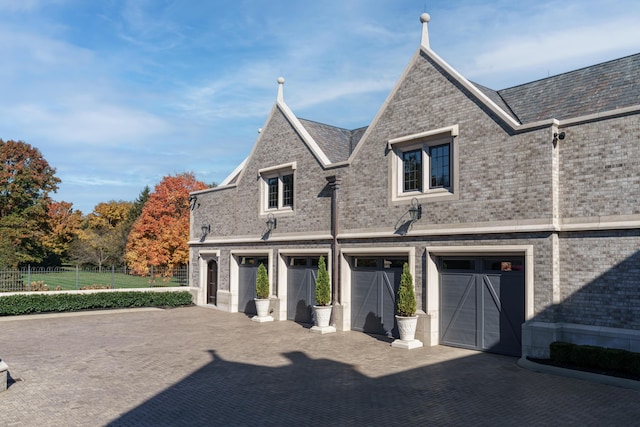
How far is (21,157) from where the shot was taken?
42781 mm

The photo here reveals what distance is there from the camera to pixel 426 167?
15.4 meters

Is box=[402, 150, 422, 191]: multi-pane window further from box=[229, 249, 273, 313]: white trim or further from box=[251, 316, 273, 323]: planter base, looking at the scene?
box=[229, 249, 273, 313]: white trim

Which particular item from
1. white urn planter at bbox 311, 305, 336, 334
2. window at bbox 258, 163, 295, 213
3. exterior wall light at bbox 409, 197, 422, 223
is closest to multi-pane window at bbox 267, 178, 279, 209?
window at bbox 258, 163, 295, 213

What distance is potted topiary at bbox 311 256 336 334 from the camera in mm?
Result: 17359

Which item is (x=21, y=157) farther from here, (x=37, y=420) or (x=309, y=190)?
(x=37, y=420)

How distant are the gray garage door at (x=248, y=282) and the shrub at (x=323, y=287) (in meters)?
5.19

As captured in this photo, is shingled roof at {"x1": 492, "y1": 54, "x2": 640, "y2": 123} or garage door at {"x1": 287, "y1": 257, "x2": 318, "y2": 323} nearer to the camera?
shingled roof at {"x1": 492, "y1": 54, "x2": 640, "y2": 123}

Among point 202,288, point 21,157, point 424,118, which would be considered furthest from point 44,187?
point 424,118

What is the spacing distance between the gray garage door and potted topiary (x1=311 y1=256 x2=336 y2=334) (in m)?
5.26

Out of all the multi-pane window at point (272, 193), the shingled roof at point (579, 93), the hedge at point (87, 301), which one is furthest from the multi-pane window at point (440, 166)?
the hedge at point (87, 301)

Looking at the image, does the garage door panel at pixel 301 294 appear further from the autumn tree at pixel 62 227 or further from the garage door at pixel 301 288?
the autumn tree at pixel 62 227

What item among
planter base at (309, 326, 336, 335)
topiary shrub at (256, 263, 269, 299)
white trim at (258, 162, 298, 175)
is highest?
white trim at (258, 162, 298, 175)

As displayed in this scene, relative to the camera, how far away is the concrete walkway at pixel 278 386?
848 cm

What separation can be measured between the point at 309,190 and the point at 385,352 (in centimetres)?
784
